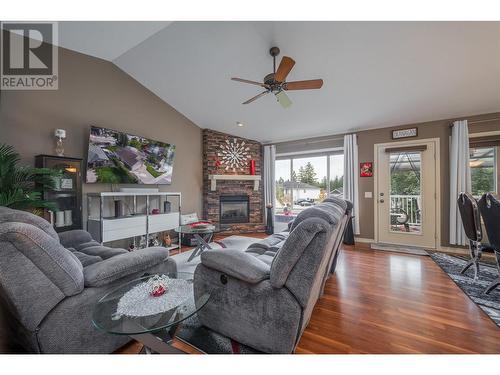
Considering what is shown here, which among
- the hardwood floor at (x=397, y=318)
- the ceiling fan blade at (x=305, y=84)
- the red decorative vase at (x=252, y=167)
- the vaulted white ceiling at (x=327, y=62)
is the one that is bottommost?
the hardwood floor at (x=397, y=318)

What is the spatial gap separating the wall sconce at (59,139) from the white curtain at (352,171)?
5.11 metres

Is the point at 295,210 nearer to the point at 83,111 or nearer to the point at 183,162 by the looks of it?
the point at 183,162

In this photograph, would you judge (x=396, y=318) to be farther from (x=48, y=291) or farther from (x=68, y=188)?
(x=68, y=188)

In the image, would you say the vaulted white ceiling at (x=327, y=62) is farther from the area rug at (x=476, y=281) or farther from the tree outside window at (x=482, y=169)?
the area rug at (x=476, y=281)

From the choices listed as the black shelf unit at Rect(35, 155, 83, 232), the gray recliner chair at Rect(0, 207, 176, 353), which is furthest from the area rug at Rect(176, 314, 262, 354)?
the black shelf unit at Rect(35, 155, 83, 232)

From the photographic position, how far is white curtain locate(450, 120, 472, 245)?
12.4ft

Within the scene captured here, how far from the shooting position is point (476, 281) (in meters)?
2.73

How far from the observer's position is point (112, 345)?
4.82ft

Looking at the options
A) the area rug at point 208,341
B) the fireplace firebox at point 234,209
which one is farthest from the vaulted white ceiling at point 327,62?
the area rug at point 208,341

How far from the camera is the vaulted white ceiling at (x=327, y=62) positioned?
2.55 m

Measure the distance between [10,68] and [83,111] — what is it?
0.83 meters

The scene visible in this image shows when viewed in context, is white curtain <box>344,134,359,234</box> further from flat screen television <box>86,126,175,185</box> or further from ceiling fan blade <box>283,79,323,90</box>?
flat screen television <box>86,126,175,185</box>

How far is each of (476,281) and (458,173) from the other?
6.53ft
